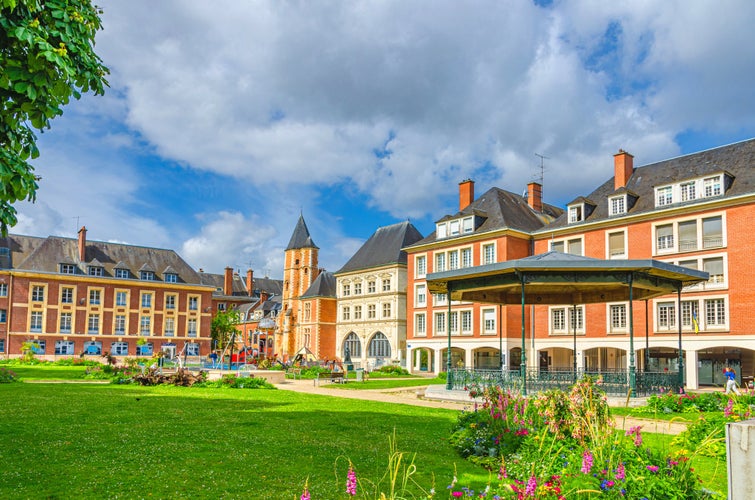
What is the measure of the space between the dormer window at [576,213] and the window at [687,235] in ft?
21.6

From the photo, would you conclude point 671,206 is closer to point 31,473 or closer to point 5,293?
point 31,473

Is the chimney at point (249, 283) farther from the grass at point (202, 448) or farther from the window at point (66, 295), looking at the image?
the grass at point (202, 448)

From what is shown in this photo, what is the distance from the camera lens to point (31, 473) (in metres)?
7.46

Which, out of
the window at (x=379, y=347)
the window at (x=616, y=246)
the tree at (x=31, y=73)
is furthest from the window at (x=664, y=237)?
the tree at (x=31, y=73)

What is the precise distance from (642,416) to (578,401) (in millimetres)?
7910

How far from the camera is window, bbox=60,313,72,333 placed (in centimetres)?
5753

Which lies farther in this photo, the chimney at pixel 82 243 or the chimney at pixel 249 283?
the chimney at pixel 249 283

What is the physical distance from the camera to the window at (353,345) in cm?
5900

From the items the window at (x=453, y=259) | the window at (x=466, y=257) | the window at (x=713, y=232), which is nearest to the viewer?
the window at (x=713, y=232)

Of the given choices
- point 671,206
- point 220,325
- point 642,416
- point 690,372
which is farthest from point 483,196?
point 220,325

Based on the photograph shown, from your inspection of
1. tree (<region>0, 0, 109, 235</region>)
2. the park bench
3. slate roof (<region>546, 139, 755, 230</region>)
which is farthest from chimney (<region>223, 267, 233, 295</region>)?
tree (<region>0, 0, 109, 235</region>)

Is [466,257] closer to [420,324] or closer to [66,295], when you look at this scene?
[420,324]

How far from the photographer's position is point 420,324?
49.2m

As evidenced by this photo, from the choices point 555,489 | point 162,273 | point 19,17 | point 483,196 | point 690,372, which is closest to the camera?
point 555,489
